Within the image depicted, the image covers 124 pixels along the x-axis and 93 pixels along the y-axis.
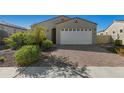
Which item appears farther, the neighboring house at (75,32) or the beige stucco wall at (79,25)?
the beige stucco wall at (79,25)

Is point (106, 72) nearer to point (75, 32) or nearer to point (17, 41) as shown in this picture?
point (17, 41)

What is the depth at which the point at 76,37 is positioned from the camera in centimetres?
1923

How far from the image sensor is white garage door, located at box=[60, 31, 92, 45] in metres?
19.2

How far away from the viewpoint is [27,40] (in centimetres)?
1416

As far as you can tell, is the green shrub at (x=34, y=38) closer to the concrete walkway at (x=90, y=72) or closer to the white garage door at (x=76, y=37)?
the white garage door at (x=76, y=37)

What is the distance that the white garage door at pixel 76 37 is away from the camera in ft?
63.1

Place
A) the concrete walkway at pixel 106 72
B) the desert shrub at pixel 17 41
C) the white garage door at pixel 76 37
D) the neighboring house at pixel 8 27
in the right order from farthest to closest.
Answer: the neighboring house at pixel 8 27
the white garage door at pixel 76 37
the desert shrub at pixel 17 41
the concrete walkway at pixel 106 72

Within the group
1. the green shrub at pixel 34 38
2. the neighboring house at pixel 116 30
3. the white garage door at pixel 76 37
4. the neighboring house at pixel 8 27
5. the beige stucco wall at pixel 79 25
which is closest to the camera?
the green shrub at pixel 34 38

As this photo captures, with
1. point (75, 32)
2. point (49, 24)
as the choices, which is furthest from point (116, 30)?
point (49, 24)

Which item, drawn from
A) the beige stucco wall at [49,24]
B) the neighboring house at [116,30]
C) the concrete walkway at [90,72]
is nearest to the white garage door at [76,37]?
the beige stucco wall at [49,24]
